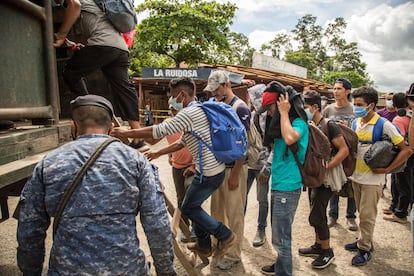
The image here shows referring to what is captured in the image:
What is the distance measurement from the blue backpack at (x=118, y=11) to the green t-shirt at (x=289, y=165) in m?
1.70

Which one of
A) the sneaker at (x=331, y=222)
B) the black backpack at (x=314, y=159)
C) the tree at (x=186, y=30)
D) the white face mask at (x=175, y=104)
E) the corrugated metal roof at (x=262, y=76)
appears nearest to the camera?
the black backpack at (x=314, y=159)

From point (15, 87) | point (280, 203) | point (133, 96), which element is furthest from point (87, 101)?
point (280, 203)

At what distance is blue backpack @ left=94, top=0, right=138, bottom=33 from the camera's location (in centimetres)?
268

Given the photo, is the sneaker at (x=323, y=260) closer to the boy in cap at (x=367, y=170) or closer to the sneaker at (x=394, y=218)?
the boy in cap at (x=367, y=170)

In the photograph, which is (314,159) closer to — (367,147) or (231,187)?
(231,187)

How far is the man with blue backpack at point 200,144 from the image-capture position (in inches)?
102

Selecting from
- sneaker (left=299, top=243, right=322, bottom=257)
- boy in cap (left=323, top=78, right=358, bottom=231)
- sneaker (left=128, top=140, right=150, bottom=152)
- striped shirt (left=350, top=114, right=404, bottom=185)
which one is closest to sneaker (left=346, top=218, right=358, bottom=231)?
boy in cap (left=323, top=78, right=358, bottom=231)

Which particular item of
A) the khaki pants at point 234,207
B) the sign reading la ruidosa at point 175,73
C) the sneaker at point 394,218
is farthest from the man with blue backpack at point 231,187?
the sign reading la ruidosa at point 175,73

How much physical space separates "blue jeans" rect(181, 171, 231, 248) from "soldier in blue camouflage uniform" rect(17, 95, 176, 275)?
3.87 ft

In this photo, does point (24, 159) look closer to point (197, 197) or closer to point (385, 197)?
point (197, 197)

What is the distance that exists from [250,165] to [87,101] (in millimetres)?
2697

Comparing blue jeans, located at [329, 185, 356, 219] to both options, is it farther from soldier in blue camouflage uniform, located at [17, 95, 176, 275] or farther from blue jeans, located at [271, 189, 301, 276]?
soldier in blue camouflage uniform, located at [17, 95, 176, 275]

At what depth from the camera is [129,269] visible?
1595 mm

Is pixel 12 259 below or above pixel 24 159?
below
